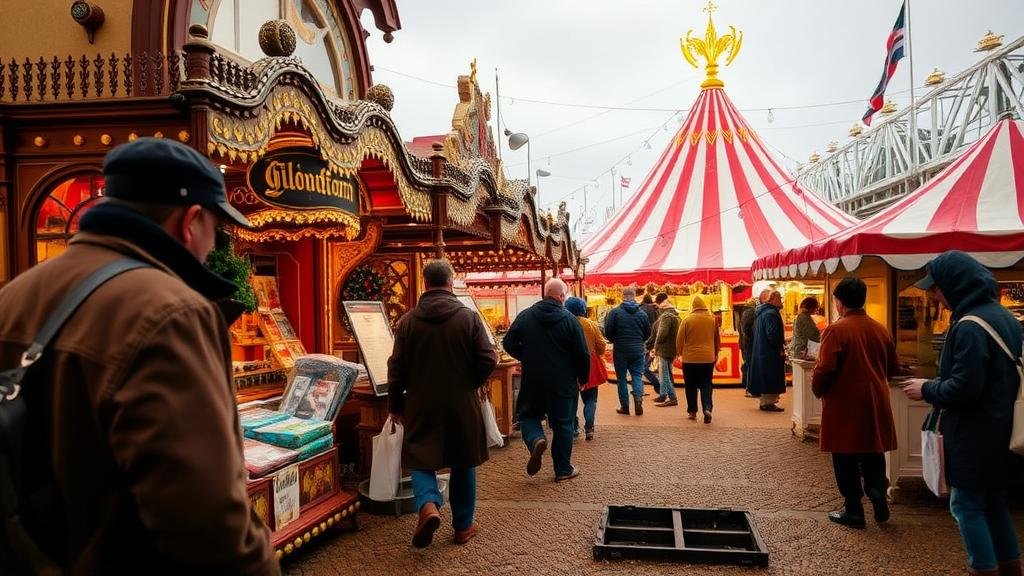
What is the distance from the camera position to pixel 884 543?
4.55 m

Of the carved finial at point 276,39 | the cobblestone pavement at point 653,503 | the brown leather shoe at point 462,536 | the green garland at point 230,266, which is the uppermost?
the carved finial at point 276,39

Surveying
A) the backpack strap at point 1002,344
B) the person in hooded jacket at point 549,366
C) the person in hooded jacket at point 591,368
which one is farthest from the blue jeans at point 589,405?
the backpack strap at point 1002,344

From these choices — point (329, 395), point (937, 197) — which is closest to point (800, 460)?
point (937, 197)

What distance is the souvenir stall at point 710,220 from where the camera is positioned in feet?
44.6

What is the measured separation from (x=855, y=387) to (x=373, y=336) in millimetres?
3752

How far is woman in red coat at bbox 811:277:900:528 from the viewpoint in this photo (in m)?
4.70

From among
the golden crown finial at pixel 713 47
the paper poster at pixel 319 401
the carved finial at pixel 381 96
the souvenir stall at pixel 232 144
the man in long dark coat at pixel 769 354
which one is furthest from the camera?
the golden crown finial at pixel 713 47

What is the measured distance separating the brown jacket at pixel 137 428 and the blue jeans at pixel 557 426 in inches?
187

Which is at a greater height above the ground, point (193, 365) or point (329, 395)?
point (193, 365)

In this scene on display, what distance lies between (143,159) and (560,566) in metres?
3.55

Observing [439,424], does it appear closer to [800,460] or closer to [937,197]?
[800,460]

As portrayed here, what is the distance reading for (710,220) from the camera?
14.8m

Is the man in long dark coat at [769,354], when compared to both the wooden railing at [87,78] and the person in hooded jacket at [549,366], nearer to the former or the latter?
the person in hooded jacket at [549,366]

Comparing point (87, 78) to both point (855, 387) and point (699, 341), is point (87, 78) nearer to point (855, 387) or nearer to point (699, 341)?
point (855, 387)
